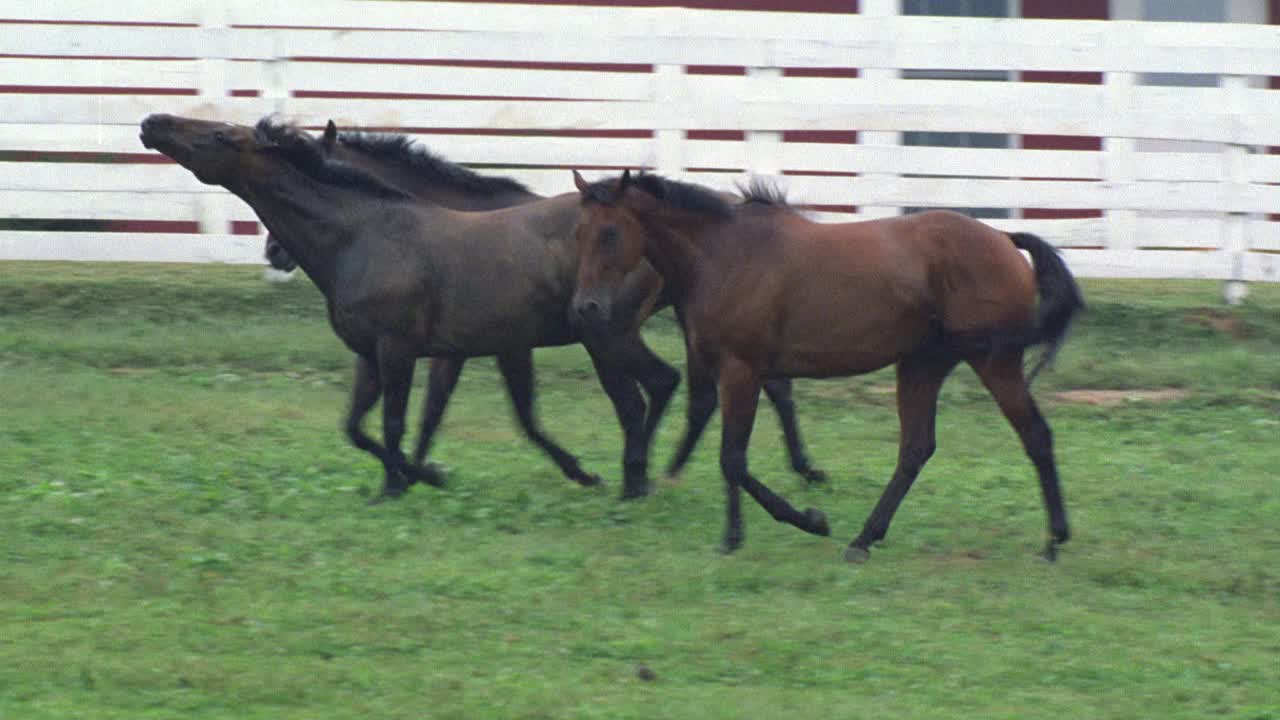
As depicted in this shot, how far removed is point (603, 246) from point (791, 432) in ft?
6.62

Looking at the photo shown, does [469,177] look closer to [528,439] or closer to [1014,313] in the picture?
[528,439]

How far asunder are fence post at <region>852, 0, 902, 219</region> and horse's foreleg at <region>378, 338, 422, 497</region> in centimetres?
498

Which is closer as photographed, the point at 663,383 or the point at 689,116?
the point at 663,383

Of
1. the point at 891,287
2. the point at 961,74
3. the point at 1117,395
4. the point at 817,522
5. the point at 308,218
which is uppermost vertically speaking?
the point at 961,74

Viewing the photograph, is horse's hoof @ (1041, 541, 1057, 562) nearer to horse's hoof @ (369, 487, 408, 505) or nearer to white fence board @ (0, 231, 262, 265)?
horse's hoof @ (369, 487, 408, 505)

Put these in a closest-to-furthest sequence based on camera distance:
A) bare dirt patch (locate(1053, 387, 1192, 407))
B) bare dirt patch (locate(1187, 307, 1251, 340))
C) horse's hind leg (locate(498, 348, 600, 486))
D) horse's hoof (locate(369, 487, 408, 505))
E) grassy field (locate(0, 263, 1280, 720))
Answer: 1. grassy field (locate(0, 263, 1280, 720))
2. horse's hoof (locate(369, 487, 408, 505))
3. horse's hind leg (locate(498, 348, 600, 486))
4. bare dirt patch (locate(1053, 387, 1192, 407))
5. bare dirt patch (locate(1187, 307, 1251, 340))

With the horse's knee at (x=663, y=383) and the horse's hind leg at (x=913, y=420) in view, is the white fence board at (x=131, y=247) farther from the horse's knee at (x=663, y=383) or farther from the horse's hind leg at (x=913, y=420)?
the horse's hind leg at (x=913, y=420)

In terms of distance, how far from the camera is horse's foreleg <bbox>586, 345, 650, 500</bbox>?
9680 mm

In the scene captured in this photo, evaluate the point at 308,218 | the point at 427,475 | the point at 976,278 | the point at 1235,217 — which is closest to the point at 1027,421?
the point at 976,278

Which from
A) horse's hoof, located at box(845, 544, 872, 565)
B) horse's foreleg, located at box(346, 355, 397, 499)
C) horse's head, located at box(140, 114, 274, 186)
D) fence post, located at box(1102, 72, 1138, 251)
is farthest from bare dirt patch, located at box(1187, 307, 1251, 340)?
horse's head, located at box(140, 114, 274, 186)

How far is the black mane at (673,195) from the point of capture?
28.1 feet

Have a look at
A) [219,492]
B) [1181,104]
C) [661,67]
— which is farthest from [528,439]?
[1181,104]

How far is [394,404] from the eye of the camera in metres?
9.54

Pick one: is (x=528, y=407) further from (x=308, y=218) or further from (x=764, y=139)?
(x=764, y=139)
